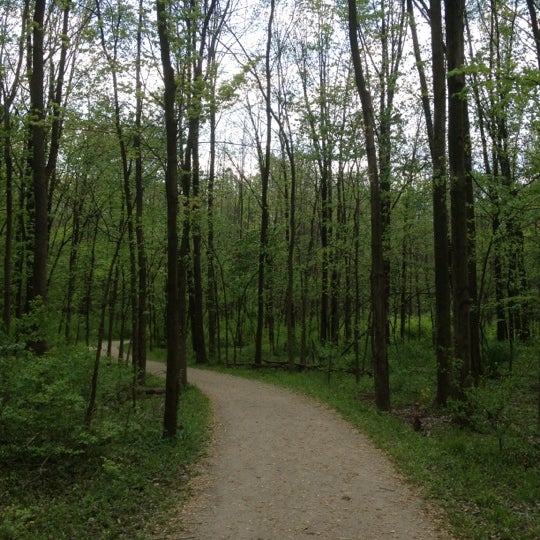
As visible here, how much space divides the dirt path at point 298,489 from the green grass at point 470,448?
418mm

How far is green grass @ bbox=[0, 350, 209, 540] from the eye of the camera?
569cm

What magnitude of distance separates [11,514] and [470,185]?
1292 centimetres

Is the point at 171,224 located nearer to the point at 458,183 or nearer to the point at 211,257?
the point at 458,183

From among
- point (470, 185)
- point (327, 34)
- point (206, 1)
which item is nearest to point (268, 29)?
point (327, 34)

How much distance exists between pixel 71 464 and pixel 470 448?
657cm

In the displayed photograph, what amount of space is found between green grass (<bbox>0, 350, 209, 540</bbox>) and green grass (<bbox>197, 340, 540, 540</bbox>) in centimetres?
357

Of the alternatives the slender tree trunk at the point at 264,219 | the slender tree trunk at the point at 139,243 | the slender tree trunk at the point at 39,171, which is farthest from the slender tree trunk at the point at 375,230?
the slender tree trunk at the point at 264,219

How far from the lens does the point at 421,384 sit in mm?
14734

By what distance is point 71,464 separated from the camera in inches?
291

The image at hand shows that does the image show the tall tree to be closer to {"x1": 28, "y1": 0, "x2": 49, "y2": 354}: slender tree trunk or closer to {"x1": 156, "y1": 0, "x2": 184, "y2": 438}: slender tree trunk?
{"x1": 156, "y1": 0, "x2": 184, "y2": 438}: slender tree trunk

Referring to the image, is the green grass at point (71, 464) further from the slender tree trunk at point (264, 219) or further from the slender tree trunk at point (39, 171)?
the slender tree trunk at point (264, 219)

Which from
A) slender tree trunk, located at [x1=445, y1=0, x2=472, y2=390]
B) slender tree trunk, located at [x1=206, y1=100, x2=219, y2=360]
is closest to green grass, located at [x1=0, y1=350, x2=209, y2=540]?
slender tree trunk, located at [x1=445, y1=0, x2=472, y2=390]

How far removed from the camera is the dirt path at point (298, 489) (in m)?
5.56

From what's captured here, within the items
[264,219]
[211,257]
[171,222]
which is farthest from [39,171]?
[211,257]
